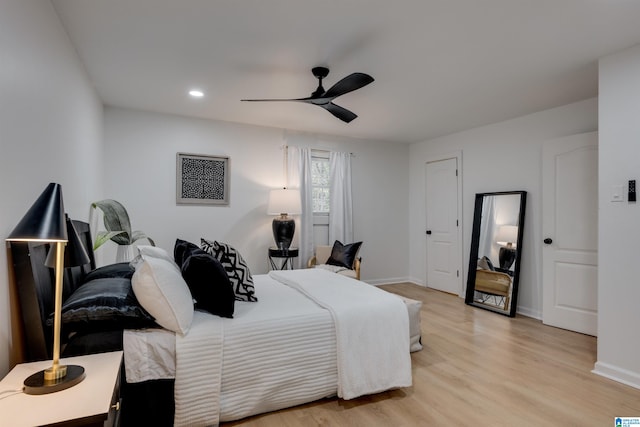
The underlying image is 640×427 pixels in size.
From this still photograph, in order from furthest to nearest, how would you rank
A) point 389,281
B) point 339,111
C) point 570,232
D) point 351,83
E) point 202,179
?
point 389,281 < point 202,179 < point 570,232 < point 339,111 < point 351,83

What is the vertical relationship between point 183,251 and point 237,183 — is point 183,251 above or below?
below

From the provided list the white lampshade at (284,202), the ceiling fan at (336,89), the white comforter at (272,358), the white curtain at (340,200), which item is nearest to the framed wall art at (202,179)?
the white lampshade at (284,202)

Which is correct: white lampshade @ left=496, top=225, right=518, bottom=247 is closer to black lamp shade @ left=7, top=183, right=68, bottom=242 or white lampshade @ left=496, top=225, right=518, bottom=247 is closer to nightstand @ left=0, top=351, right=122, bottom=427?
nightstand @ left=0, top=351, right=122, bottom=427

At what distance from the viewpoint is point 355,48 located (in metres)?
2.59

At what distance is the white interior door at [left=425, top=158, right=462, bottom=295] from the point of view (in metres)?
5.23

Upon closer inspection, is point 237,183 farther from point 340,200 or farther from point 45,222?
point 45,222

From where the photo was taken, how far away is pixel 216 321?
75.9 inches

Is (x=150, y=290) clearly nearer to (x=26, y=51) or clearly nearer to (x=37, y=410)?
(x=37, y=410)

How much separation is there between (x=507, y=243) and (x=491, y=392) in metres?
2.53

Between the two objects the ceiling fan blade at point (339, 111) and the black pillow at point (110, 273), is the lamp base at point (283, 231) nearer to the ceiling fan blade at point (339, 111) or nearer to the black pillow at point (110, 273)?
the ceiling fan blade at point (339, 111)

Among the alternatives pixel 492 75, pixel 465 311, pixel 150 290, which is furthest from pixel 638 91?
pixel 150 290

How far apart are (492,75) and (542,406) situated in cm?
269

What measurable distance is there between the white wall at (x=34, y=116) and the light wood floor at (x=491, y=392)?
5.20 feet

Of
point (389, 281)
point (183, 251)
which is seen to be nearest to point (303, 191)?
point (389, 281)
